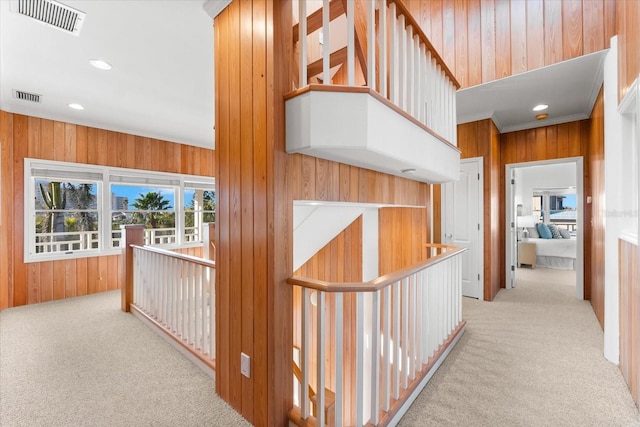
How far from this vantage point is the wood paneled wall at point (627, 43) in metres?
1.70

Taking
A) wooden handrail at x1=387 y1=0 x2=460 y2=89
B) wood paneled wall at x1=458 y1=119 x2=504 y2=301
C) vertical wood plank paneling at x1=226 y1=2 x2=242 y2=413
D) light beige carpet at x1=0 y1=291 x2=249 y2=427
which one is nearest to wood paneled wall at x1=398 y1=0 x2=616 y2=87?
wooden handrail at x1=387 y1=0 x2=460 y2=89

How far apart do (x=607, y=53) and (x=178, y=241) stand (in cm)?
591

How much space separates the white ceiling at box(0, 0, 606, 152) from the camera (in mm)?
2037

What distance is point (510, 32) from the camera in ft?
9.02

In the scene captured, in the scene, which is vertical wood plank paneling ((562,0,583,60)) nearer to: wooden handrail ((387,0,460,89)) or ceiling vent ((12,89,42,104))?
wooden handrail ((387,0,460,89))

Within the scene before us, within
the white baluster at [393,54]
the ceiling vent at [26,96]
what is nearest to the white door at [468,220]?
the white baluster at [393,54]

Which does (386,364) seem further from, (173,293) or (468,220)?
(468,220)

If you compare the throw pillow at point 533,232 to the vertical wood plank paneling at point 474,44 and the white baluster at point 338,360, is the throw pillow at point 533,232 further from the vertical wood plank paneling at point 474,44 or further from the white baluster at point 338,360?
the white baluster at point 338,360

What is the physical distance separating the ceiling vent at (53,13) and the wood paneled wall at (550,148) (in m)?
5.07

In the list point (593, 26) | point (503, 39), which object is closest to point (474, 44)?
point (503, 39)

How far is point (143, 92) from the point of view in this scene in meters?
3.20

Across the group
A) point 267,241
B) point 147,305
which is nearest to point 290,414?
point 267,241

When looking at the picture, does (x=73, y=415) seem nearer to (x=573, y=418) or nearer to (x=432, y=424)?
(x=432, y=424)

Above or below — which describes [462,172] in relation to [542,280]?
above
